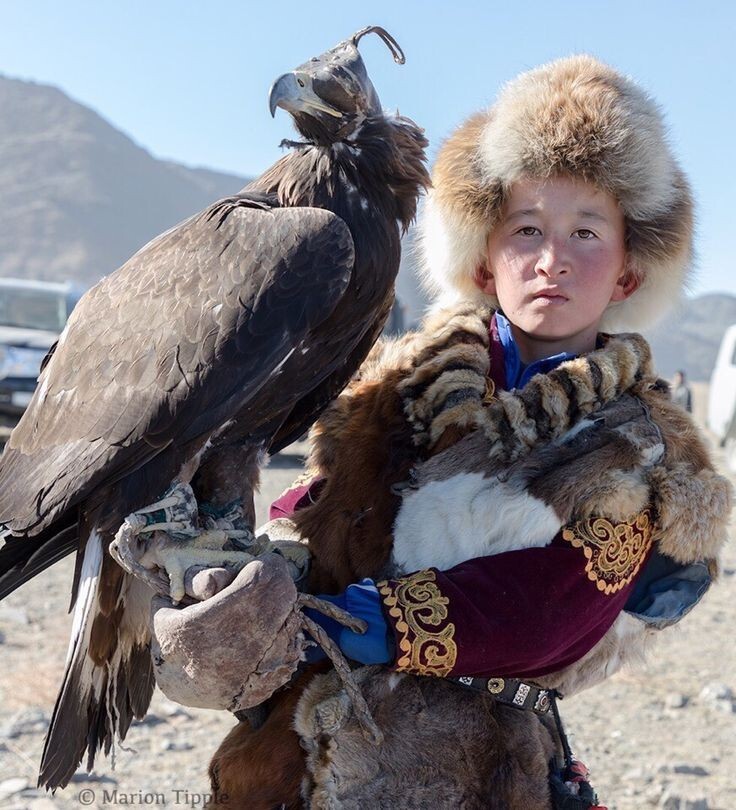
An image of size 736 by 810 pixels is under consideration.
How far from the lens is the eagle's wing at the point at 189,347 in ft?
6.22

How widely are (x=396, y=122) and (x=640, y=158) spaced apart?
0.56 m

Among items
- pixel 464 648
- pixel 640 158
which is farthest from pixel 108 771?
pixel 640 158

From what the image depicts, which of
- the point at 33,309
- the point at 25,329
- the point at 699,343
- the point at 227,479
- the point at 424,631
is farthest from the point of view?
the point at 699,343

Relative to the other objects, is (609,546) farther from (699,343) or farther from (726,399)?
(699,343)

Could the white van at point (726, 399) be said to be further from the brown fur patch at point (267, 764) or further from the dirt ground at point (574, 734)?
the brown fur patch at point (267, 764)

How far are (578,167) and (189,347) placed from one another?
912 mm

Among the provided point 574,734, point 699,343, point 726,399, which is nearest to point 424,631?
point 574,734

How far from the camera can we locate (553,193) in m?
1.99

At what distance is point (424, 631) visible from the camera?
→ 162 centimetres

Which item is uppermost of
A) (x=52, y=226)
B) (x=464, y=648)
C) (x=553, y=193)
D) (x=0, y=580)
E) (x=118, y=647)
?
(x=553, y=193)

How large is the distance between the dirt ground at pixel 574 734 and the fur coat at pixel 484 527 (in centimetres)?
144

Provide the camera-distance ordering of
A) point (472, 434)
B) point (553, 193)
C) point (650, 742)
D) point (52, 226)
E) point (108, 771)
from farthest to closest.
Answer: point (52, 226) < point (650, 742) < point (108, 771) < point (553, 193) < point (472, 434)

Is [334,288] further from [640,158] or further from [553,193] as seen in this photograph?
[640,158]

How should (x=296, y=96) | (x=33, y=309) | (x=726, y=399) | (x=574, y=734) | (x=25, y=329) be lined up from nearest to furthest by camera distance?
(x=296, y=96)
(x=574, y=734)
(x=25, y=329)
(x=33, y=309)
(x=726, y=399)
